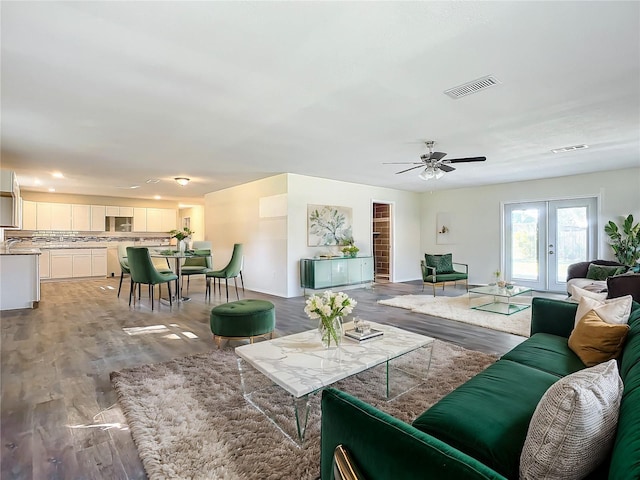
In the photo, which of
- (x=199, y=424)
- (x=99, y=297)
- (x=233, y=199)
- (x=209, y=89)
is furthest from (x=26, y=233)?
(x=199, y=424)

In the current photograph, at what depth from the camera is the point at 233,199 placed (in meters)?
8.07

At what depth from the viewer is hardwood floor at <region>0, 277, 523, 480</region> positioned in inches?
71.3

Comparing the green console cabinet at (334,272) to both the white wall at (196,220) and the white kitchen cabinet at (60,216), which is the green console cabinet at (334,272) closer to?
the white wall at (196,220)

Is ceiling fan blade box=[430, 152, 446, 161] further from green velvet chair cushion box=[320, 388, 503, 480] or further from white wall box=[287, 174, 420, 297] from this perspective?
green velvet chair cushion box=[320, 388, 503, 480]

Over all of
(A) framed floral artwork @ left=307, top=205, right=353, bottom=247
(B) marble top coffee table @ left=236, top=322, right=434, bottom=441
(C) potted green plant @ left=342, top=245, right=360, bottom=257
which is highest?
(A) framed floral artwork @ left=307, top=205, right=353, bottom=247

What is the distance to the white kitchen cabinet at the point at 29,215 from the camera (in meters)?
8.72

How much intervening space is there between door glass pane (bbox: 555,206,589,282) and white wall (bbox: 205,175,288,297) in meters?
5.68

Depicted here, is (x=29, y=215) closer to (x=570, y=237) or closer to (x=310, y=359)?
(x=310, y=359)

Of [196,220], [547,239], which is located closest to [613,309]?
[547,239]

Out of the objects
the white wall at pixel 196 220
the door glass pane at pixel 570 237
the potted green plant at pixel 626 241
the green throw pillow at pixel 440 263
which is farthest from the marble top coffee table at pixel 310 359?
the white wall at pixel 196 220

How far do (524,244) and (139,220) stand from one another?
10.6 meters

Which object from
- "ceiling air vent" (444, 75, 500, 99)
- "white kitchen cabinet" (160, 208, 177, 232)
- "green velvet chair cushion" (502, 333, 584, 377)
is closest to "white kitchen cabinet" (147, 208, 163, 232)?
"white kitchen cabinet" (160, 208, 177, 232)

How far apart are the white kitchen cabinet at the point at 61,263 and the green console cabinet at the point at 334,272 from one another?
685cm

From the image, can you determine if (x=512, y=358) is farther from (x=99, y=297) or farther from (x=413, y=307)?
(x=99, y=297)
